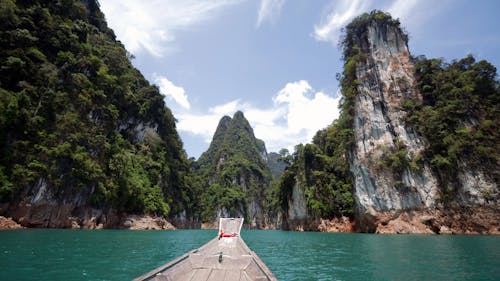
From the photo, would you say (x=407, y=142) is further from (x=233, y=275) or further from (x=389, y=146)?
(x=233, y=275)

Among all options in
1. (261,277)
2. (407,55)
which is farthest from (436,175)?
(261,277)

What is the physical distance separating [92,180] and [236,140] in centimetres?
9016

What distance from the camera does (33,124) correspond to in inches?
995

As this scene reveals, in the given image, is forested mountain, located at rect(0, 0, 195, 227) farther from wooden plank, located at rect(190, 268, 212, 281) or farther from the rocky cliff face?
the rocky cliff face

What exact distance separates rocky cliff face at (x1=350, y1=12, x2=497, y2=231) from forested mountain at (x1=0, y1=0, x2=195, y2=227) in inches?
1253

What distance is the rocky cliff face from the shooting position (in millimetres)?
29953

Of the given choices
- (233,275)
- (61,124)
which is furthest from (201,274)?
(61,124)

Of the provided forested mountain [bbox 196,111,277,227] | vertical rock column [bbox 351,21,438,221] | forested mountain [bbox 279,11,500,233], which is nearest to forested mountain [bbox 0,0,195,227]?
forested mountain [bbox 279,11,500,233]

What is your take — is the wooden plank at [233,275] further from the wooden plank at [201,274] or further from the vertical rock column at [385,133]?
the vertical rock column at [385,133]

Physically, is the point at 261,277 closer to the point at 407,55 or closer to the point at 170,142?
the point at 407,55

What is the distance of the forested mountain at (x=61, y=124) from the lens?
2436 cm

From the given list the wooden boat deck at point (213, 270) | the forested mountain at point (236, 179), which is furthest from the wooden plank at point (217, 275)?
the forested mountain at point (236, 179)

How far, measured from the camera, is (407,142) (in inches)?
1284

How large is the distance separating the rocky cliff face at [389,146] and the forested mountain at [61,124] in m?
31.8
